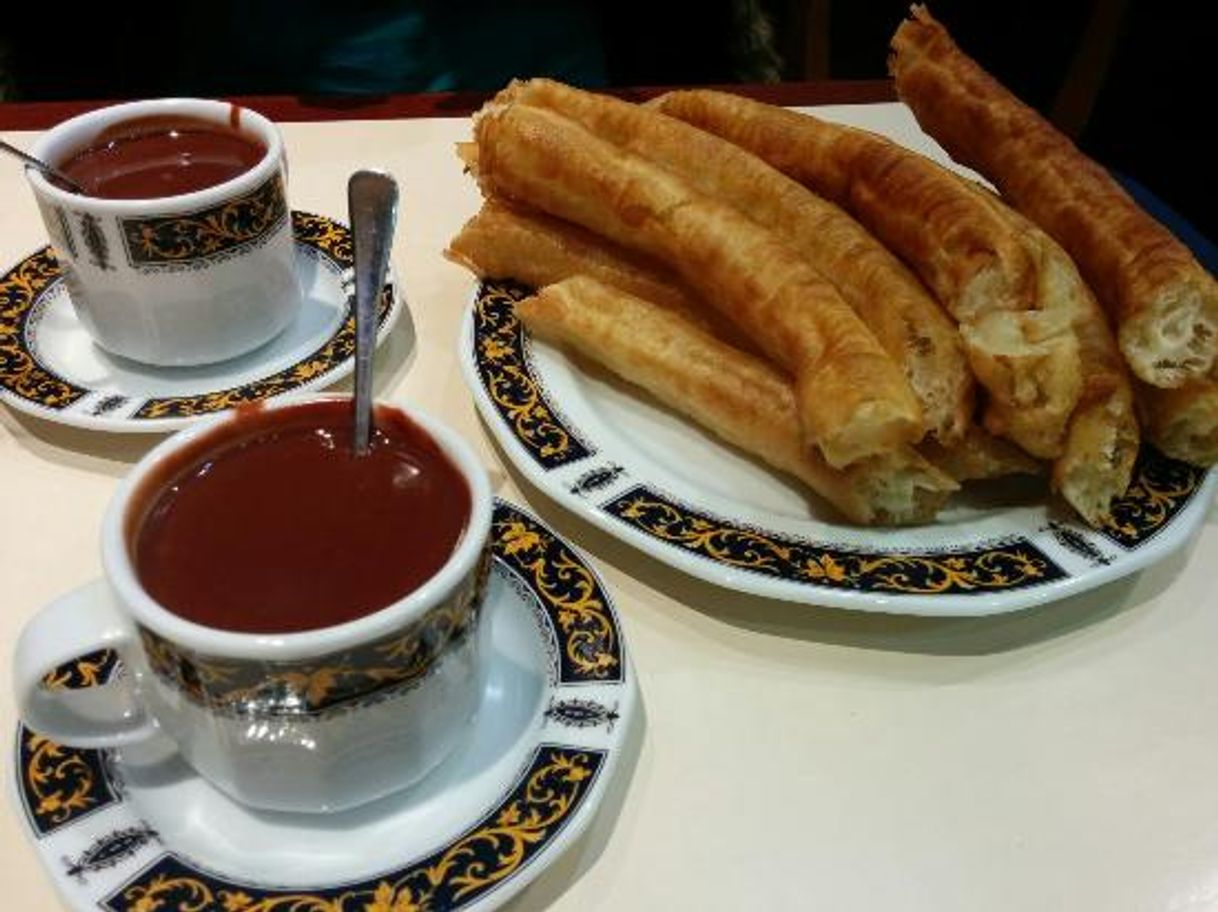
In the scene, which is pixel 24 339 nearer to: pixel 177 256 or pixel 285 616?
pixel 177 256

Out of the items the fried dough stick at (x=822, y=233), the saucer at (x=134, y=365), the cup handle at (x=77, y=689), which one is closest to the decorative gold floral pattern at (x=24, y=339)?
the saucer at (x=134, y=365)

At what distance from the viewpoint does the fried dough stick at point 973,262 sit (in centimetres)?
96

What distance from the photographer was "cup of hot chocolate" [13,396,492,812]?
0.65 metres

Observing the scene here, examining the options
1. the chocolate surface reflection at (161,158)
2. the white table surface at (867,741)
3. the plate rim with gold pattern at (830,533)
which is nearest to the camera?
the white table surface at (867,741)

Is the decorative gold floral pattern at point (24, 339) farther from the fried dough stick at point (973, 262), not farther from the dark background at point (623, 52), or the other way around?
the dark background at point (623, 52)

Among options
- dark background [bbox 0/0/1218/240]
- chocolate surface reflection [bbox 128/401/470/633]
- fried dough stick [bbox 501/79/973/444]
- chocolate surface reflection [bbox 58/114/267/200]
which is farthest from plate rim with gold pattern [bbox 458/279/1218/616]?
dark background [bbox 0/0/1218/240]

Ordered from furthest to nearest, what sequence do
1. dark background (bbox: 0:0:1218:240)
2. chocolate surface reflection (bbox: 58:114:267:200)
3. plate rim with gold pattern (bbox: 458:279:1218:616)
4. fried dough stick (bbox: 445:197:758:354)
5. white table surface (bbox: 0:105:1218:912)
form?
dark background (bbox: 0:0:1218:240)
fried dough stick (bbox: 445:197:758:354)
chocolate surface reflection (bbox: 58:114:267:200)
plate rim with gold pattern (bbox: 458:279:1218:616)
white table surface (bbox: 0:105:1218:912)

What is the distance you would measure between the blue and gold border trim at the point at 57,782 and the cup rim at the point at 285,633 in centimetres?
8

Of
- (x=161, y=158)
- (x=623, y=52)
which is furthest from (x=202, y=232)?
(x=623, y=52)

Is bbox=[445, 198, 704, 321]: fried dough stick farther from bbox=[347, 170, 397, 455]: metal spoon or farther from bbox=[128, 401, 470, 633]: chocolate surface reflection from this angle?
bbox=[128, 401, 470, 633]: chocolate surface reflection

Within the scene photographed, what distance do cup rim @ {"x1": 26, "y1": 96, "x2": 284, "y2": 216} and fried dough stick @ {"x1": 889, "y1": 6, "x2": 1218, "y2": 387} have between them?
2.27 ft

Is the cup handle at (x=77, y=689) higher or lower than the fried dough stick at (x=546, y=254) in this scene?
higher

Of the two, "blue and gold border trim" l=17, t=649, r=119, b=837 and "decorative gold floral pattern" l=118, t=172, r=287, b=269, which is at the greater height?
"decorative gold floral pattern" l=118, t=172, r=287, b=269

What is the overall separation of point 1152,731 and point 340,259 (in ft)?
3.03
